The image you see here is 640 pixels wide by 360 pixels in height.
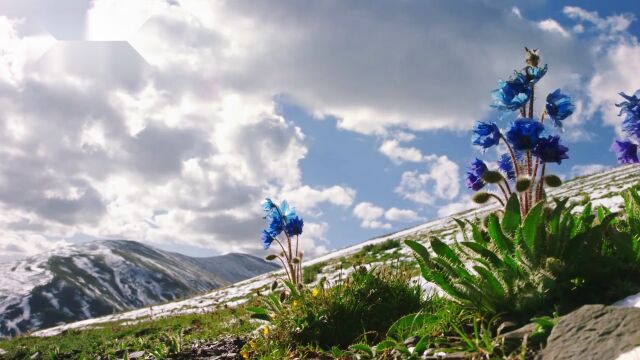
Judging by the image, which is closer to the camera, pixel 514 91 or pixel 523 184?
pixel 523 184

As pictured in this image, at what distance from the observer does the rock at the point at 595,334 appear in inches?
130

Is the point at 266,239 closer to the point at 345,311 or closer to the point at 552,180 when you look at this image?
the point at 345,311

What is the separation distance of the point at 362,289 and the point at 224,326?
702 cm

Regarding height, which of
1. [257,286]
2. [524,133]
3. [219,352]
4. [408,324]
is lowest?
[219,352]

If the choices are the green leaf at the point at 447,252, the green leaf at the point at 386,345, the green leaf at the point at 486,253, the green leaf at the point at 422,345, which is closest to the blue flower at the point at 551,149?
the green leaf at the point at 486,253

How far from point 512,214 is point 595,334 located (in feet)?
4.63

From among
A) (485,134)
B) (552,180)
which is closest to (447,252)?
(552,180)

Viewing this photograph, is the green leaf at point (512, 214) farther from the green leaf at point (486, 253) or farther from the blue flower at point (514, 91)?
the blue flower at point (514, 91)

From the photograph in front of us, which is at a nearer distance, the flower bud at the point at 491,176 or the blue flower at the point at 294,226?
the flower bud at the point at 491,176

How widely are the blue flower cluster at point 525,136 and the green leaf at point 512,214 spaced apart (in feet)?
0.36

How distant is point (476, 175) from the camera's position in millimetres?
5707

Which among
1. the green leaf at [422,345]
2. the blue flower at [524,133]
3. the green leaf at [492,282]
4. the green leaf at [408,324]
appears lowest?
the green leaf at [422,345]

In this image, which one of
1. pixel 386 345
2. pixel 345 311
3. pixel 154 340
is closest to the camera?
pixel 386 345

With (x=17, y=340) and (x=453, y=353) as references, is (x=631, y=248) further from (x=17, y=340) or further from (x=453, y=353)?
(x=17, y=340)
